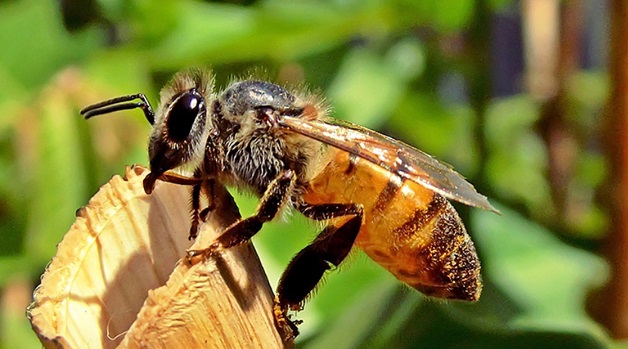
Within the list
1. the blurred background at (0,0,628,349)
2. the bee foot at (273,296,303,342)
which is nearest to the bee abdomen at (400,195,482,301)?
the blurred background at (0,0,628,349)

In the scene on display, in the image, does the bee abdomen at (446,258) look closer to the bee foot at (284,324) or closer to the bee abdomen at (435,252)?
the bee abdomen at (435,252)

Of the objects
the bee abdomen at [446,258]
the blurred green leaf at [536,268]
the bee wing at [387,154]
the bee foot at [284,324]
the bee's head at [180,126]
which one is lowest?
the blurred green leaf at [536,268]

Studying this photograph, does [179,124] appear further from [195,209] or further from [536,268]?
[536,268]

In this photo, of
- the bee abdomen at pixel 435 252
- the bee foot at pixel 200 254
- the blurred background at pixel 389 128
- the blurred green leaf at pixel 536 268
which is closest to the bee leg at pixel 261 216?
the bee foot at pixel 200 254

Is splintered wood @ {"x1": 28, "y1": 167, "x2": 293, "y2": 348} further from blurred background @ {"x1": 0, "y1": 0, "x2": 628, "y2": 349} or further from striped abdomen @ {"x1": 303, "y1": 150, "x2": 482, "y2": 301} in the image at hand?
blurred background @ {"x1": 0, "y1": 0, "x2": 628, "y2": 349}

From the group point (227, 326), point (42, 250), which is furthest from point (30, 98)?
point (227, 326)

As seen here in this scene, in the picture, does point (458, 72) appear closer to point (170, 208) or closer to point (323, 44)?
point (323, 44)
